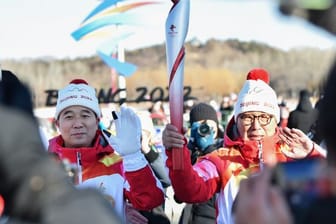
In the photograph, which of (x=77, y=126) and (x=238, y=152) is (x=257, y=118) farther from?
(x=77, y=126)

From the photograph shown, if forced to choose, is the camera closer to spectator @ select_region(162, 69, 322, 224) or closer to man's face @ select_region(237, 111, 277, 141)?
spectator @ select_region(162, 69, 322, 224)

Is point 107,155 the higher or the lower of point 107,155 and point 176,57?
the lower

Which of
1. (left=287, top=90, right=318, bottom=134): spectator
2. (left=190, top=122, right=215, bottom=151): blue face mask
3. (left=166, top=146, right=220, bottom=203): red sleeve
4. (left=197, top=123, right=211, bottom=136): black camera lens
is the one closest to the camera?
(left=166, top=146, right=220, bottom=203): red sleeve

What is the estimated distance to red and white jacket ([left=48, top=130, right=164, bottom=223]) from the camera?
3.28m

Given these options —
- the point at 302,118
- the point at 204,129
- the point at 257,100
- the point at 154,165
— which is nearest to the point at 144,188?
the point at 257,100

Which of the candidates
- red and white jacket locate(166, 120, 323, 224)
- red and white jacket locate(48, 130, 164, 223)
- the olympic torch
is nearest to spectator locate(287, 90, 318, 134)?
red and white jacket locate(166, 120, 323, 224)

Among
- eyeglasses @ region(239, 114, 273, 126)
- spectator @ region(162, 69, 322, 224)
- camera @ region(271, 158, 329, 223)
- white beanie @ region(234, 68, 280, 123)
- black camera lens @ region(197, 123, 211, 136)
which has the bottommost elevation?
black camera lens @ region(197, 123, 211, 136)

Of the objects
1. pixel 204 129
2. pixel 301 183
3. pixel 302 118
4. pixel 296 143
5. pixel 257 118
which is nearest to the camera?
pixel 301 183

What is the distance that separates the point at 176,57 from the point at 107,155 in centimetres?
62

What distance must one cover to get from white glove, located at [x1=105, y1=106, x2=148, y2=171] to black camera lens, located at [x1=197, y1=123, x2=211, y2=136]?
1.79 m

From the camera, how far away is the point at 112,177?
11.3 feet

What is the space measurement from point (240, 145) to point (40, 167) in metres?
2.14

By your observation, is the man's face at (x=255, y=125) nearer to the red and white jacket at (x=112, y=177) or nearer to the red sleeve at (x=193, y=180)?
the red sleeve at (x=193, y=180)

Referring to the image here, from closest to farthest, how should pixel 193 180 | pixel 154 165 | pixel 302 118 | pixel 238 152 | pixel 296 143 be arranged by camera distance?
pixel 193 180 → pixel 296 143 → pixel 238 152 → pixel 154 165 → pixel 302 118
